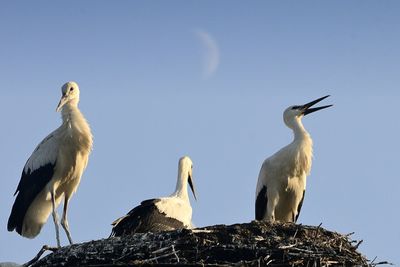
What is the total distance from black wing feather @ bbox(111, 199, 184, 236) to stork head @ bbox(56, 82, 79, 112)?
4.00ft

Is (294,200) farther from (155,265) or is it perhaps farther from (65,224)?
(155,265)

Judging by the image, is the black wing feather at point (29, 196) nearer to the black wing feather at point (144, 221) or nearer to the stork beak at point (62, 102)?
the stork beak at point (62, 102)

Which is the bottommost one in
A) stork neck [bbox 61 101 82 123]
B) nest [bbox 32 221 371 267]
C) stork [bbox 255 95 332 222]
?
nest [bbox 32 221 371 267]

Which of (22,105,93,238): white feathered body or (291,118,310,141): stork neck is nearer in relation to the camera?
(22,105,93,238): white feathered body

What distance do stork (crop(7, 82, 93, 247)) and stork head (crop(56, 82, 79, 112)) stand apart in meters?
0.15

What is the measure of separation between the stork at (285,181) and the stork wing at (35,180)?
2.15 metres

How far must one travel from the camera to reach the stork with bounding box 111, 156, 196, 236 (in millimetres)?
9500

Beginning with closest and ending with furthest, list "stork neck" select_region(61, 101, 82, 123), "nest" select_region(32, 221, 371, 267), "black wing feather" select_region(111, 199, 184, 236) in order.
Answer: "nest" select_region(32, 221, 371, 267) → "black wing feather" select_region(111, 199, 184, 236) → "stork neck" select_region(61, 101, 82, 123)

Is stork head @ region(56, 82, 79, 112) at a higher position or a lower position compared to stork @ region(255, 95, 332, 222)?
higher

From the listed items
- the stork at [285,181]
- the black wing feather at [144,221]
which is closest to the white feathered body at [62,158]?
A: the black wing feather at [144,221]

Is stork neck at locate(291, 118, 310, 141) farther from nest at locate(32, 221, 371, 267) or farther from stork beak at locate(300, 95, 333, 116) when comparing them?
nest at locate(32, 221, 371, 267)

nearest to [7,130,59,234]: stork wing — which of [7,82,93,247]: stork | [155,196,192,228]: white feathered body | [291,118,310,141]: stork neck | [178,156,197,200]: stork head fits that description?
[7,82,93,247]: stork

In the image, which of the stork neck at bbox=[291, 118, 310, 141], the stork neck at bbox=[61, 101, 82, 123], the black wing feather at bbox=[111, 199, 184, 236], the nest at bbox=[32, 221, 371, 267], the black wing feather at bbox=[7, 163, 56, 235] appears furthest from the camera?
the stork neck at bbox=[291, 118, 310, 141]

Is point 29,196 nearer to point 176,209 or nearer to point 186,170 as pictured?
point 176,209
